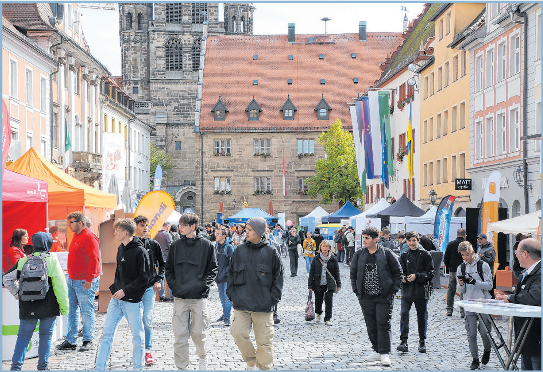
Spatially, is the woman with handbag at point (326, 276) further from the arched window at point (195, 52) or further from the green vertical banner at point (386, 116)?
the arched window at point (195, 52)

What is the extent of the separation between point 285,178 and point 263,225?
59881 mm

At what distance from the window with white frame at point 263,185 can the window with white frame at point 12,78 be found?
3977 centimetres

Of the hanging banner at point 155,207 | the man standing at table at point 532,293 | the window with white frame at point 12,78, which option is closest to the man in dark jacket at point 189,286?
the man standing at table at point 532,293

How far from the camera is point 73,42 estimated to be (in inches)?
1542

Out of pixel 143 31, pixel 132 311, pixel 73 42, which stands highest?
pixel 143 31

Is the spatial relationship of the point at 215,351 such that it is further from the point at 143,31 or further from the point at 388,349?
the point at 143,31

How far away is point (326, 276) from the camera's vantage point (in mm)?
14727

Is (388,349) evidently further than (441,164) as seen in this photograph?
No

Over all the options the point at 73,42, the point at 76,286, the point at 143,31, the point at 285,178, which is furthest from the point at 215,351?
the point at 143,31

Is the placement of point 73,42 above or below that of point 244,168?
above

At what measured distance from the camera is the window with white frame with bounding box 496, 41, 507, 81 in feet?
93.9

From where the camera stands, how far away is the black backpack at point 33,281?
928 cm

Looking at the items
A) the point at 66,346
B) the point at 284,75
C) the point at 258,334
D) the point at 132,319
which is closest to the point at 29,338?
the point at 132,319

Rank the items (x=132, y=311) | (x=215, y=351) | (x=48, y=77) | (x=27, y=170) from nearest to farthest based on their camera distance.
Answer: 1. (x=132, y=311)
2. (x=215, y=351)
3. (x=27, y=170)
4. (x=48, y=77)
